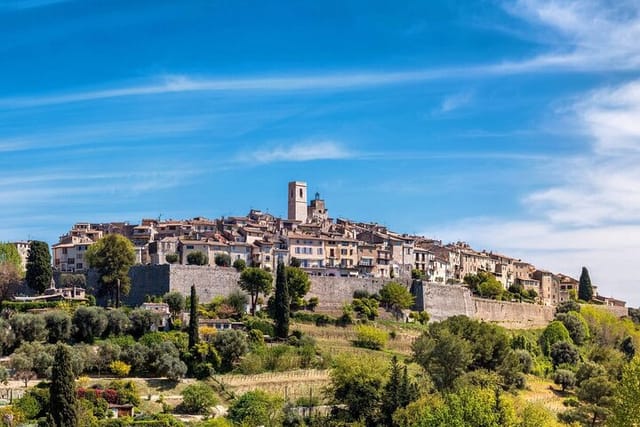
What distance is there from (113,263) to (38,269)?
18.8ft

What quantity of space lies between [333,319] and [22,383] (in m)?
26.8

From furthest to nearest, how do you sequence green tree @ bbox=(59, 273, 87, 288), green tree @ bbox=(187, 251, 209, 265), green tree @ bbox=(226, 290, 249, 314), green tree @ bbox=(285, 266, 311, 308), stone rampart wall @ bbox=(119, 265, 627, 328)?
1. green tree @ bbox=(187, 251, 209, 265)
2. green tree @ bbox=(285, 266, 311, 308)
3. green tree @ bbox=(59, 273, 87, 288)
4. stone rampart wall @ bbox=(119, 265, 627, 328)
5. green tree @ bbox=(226, 290, 249, 314)

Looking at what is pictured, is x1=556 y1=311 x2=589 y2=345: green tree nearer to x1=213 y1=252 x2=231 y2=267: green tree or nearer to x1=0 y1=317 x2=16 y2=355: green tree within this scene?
x1=213 y1=252 x2=231 y2=267: green tree

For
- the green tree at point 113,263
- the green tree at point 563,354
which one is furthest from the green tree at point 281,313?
the green tree at point 563,354

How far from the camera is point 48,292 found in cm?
6981

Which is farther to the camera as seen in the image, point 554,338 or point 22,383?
point 554,338

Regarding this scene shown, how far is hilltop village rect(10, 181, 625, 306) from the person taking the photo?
82.8 m

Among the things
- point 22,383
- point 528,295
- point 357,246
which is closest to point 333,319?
point 357,246

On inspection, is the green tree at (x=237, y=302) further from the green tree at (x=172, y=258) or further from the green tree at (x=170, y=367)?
the green tree at (x=170, y=367)

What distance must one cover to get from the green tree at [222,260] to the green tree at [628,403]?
4178cm

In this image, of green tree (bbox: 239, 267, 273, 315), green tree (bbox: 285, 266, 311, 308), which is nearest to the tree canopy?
green tree (bbox: 285, 266, 311, 308)

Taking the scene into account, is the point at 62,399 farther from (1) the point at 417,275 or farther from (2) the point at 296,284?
(1) the point at 417,275

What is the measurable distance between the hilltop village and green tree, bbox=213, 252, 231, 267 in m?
0.24

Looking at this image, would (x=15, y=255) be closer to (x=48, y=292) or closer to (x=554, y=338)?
(x=48, y=292)
